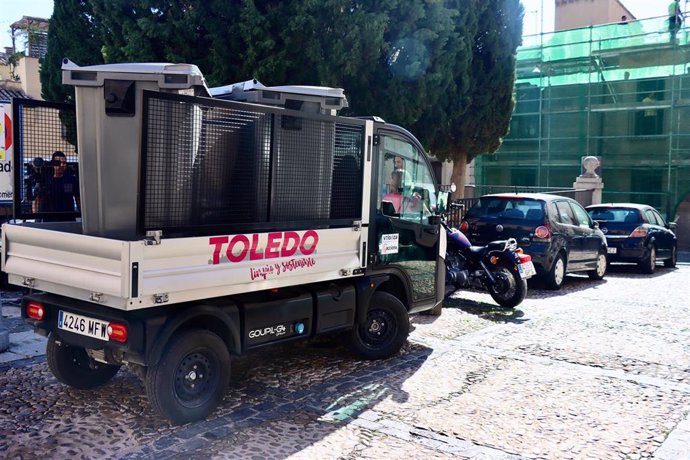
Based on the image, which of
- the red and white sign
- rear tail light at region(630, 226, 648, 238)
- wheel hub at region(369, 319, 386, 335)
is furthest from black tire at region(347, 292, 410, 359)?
rear tail light at region(630, 226, 648, 238)

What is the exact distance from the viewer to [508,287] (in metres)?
9.72

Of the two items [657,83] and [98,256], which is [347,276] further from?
[657,83]

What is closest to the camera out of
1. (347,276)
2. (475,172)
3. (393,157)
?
(347,276)

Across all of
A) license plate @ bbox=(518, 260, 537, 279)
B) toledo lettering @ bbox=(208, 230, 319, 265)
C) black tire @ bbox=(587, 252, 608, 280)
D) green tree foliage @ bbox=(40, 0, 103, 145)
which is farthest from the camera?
black tire @ bbox=(587, 252, 608, 280)

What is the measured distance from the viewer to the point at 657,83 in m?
25.6

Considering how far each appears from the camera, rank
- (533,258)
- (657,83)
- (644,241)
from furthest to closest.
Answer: (657,83) → (644,241) → (533,258)

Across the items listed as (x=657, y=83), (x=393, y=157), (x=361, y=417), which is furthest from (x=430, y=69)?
(x=657, y=83)

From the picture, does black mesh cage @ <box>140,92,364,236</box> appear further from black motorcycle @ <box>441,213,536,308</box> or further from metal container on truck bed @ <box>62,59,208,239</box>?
black motorcycle @ <box>441,213,536,308</box>

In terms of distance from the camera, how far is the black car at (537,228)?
11445 mm

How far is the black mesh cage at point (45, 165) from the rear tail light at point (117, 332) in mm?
1833

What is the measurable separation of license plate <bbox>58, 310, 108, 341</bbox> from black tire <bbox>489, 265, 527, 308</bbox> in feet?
20.9

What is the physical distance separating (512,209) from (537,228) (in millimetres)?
566

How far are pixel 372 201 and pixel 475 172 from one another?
24.2m

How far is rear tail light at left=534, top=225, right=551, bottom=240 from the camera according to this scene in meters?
11.4
